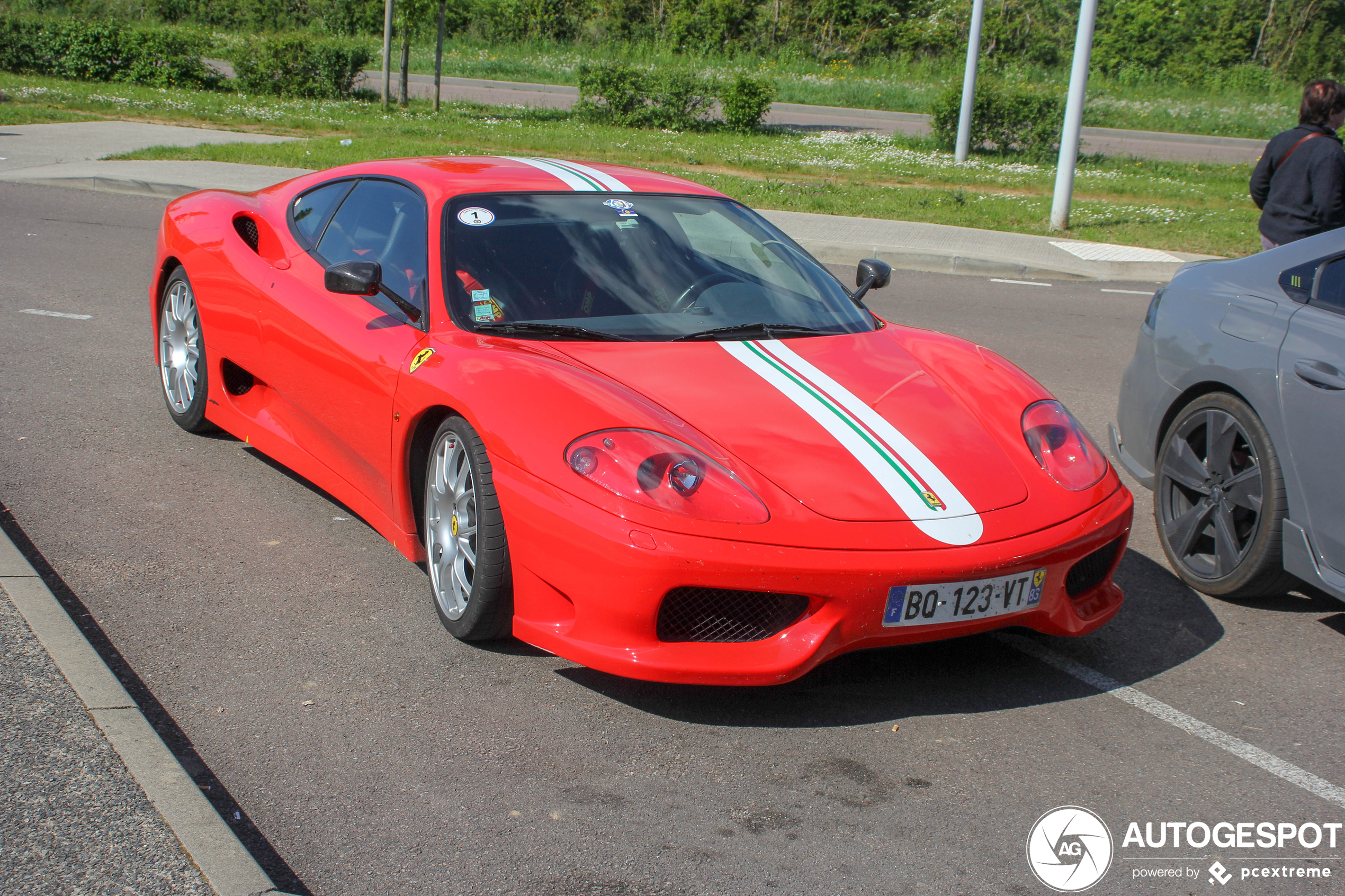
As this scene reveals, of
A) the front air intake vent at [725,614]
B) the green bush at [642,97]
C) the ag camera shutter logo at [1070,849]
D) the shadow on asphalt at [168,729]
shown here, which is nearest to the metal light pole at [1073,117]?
the green bush at [642,97]

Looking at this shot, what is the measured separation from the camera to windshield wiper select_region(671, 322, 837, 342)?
13.0 ft

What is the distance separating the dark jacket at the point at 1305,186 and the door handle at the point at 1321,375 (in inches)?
148

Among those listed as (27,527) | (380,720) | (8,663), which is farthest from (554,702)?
(27,527)

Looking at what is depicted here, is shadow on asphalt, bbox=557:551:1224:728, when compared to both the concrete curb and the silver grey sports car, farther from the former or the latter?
the concrete curb

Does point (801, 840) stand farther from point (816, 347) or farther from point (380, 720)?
point (816, 347)

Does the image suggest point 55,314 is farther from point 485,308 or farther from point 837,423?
point 837,423

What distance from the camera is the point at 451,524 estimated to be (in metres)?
3.66

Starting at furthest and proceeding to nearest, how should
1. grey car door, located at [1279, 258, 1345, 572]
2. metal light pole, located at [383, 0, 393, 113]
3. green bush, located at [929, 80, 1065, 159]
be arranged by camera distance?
metal light pole, located at [383, 0, 393, 113], green bush, located at [929, 80, 1065, 159], grey car door, located at [1279, 258, 1345, 572]

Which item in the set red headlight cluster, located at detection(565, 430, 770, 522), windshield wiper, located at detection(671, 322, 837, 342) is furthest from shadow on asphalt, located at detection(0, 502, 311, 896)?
windshield wiper, located at detection(671, 322, 837, 342)

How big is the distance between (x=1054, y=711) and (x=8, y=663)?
2821 mm

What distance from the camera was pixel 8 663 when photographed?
3182 millimetres

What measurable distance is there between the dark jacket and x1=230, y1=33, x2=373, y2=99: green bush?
22.1m

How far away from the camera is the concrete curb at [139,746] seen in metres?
2.39

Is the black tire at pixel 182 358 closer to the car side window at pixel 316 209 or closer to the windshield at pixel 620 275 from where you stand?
the car side window at pixel 316 209
